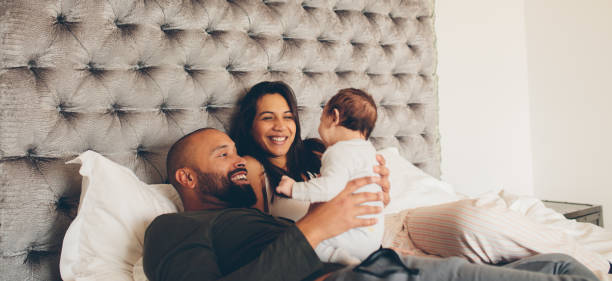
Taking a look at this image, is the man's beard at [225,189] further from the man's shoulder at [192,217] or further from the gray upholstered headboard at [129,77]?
the gray upholstered headboard at [129,77]

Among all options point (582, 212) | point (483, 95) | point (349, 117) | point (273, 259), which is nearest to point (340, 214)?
point (273, 259)

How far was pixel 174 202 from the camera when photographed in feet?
5.24

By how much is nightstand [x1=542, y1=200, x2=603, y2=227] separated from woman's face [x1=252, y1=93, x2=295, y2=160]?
1.87 meters

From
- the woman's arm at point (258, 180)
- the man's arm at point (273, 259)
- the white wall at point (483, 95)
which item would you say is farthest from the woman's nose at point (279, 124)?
the white wall at point (483, 95)

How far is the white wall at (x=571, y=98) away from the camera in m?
2.95

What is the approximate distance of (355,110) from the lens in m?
1.44

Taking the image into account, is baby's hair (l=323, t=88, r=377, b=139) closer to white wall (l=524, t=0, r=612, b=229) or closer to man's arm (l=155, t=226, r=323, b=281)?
man's arm (l=155, t=226, r=323, b=281)

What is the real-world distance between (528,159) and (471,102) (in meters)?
0.81

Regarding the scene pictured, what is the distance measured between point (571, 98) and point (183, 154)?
293 centimetres

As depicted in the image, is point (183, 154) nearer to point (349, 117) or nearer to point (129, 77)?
point (129, 77)

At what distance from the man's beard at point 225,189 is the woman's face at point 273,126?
0.37 m

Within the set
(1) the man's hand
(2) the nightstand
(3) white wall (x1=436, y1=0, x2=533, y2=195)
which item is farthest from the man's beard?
(2) the nightstand

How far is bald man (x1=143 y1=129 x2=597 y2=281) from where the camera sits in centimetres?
101

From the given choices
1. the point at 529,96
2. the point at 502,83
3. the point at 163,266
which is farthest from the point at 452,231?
the point at 529,96
